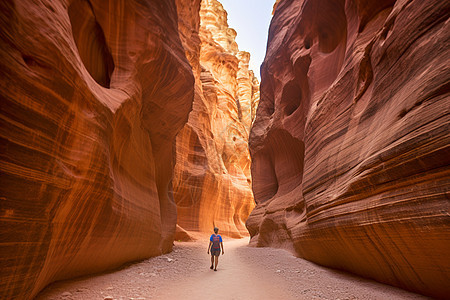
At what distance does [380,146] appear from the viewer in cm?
450

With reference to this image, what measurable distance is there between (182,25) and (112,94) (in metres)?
15.5

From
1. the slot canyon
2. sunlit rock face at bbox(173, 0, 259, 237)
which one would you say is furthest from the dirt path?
sunlit rock face at bbox(173, 0, 259, 237)

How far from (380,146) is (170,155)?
8125mm

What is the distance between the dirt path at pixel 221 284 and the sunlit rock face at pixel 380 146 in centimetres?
64

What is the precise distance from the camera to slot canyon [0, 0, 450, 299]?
123 inches

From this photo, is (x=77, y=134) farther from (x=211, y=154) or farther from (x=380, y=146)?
(x=211, y=154)

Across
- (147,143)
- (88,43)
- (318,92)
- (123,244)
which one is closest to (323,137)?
(318,92)

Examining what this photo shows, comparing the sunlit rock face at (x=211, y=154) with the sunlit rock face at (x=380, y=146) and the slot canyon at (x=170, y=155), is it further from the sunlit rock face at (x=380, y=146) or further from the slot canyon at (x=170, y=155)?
the sunlit rock face at (x=380, y=146)

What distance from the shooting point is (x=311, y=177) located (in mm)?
7770

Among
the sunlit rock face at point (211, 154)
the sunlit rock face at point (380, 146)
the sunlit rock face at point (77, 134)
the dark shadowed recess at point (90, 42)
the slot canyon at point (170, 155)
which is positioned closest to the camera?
the sunlit rock face at point (77, 134)

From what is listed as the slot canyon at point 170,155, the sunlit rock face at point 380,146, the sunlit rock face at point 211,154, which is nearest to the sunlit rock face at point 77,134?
the slot canyon at point 170,155

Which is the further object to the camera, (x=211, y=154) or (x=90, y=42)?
(x=211, y=154)

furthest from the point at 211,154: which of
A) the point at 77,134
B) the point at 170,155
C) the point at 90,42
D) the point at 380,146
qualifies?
the point at 77,134

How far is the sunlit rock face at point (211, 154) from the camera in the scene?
59.9ft
